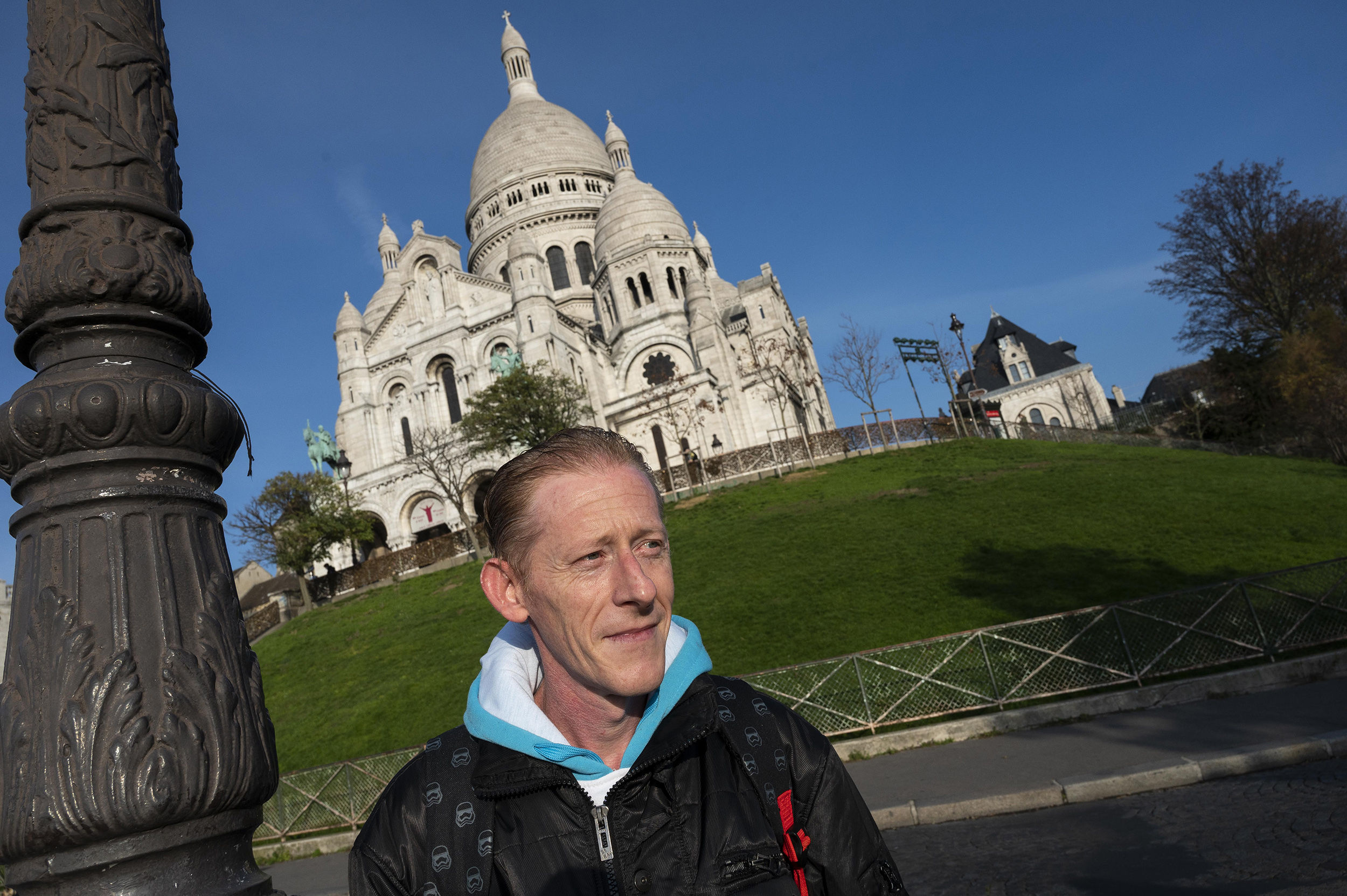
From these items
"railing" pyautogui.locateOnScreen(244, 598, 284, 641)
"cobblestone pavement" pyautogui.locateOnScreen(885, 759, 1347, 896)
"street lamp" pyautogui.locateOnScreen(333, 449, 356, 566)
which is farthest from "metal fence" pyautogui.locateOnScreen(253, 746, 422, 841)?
"street lamp" pyautogui.locateOnScreen(333, 449, 356, 566)

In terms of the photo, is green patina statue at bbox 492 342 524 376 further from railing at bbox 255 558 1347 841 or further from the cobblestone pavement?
the cobblestone pavement

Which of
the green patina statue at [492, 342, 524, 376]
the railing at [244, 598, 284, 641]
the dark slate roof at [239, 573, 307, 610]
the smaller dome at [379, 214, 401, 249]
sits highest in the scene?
the smaller dome at [379, 214, 401, 249]

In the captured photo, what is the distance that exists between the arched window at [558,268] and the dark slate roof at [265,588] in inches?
940

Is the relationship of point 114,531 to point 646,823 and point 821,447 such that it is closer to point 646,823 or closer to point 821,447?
point 646,823

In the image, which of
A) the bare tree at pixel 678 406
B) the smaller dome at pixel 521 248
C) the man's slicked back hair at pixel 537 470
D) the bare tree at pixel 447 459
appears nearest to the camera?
the man's slicked back hair at pixel 537 470

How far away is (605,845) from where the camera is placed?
5.75ft

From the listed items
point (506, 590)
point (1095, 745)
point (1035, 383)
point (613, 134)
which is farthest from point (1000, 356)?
point (506, 590)

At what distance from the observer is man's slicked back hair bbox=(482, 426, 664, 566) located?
1982mm

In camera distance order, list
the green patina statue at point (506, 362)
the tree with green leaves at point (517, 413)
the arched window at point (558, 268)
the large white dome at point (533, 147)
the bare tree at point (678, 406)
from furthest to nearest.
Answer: the large white dome at point (533, 147)
the arched window at point (558, 268)
the bare tree at point (678, 406)
the green patina statue at point (506, 362)
the tree with green leaves at point (517, 413)

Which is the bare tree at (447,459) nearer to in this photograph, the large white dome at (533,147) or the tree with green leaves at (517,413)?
the tree with green leaves at (517,413)

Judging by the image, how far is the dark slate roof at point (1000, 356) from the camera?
63344 millimetres

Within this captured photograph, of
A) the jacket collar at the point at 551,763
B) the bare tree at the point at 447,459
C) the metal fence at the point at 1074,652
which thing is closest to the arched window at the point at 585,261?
the bare tree at the point at 447,459

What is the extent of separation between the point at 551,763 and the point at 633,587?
1.50 feet

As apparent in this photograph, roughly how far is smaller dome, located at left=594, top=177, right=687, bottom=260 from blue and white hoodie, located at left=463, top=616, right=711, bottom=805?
140ft
